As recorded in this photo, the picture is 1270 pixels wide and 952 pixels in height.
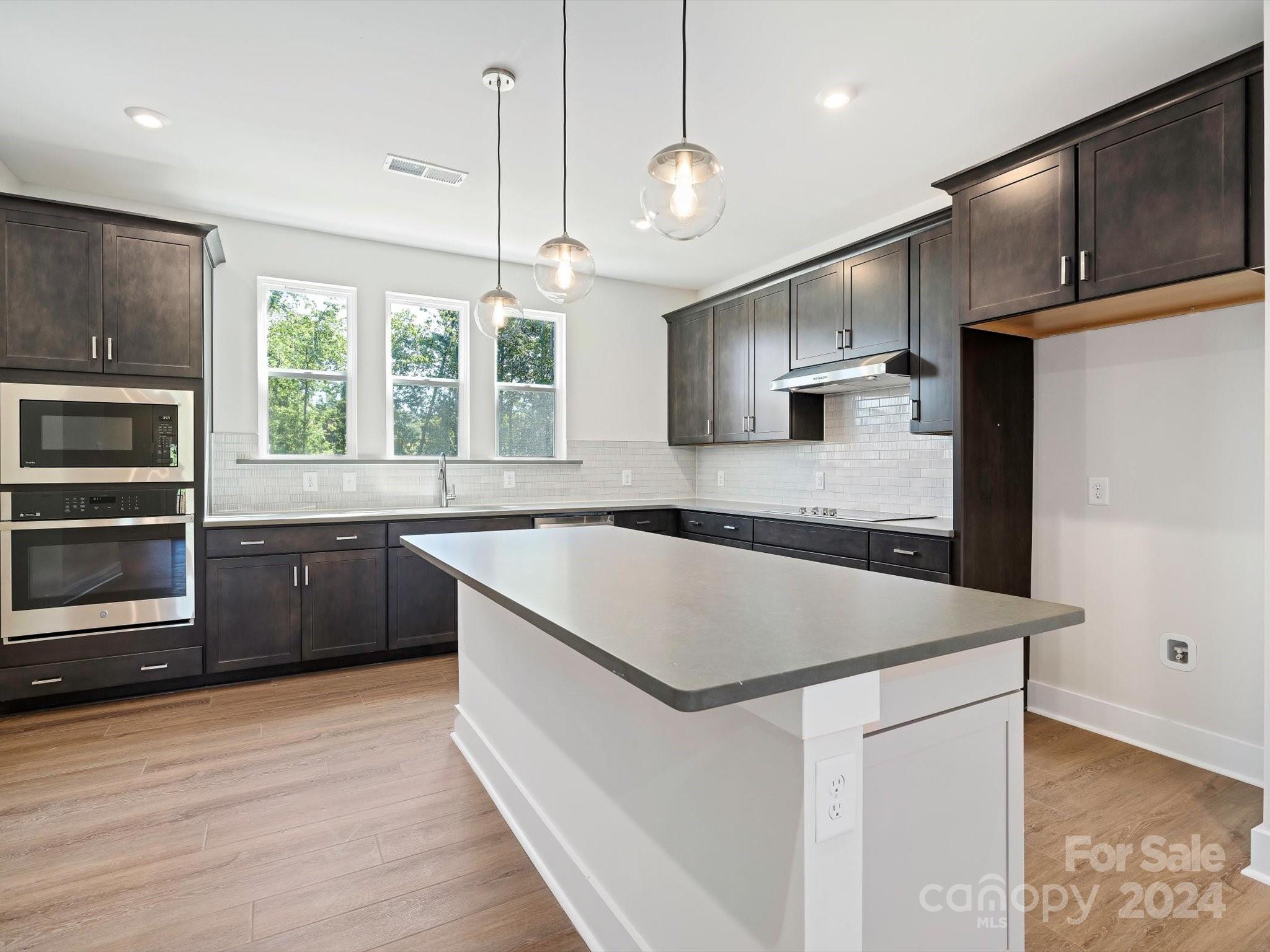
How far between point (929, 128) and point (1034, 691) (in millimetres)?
2707

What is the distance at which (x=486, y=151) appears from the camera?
323 cm

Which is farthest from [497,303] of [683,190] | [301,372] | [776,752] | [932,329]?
[301,372]

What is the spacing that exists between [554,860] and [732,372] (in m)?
3.66

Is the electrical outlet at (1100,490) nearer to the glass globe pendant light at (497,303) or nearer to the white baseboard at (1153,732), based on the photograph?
the white baseboard at (1153,732)

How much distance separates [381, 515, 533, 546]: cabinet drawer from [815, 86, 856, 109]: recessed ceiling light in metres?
2.57

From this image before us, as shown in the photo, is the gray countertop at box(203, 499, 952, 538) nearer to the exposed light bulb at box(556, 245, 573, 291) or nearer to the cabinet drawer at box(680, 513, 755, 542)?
the cabinet drawer at box(680, 513, 755, 542)

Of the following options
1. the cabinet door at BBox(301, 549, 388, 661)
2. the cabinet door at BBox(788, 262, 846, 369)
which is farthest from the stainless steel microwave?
the cabinet door at BBox(788, 262, 846, 369)

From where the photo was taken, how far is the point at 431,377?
475 centimetres

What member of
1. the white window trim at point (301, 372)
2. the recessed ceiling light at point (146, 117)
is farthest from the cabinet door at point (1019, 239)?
the white window trim at point (301, 372)

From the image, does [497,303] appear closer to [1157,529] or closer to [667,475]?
[1157,529]

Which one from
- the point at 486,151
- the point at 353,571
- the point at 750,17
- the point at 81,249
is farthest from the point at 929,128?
the point at 81,249

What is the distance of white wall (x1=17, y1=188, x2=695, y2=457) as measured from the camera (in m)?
4.12

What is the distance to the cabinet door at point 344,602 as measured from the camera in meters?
3.80

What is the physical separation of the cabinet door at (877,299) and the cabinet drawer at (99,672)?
398 cm
